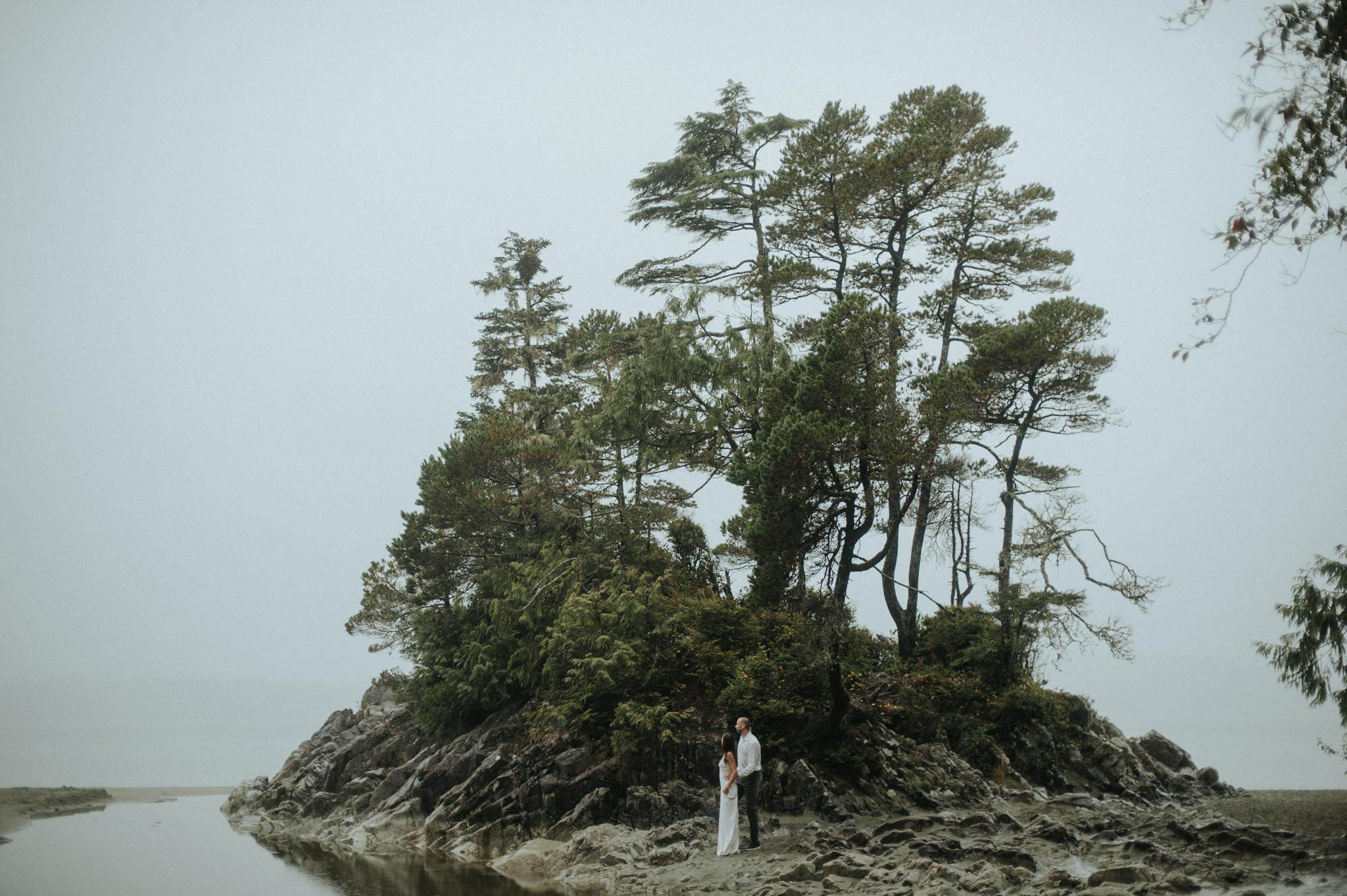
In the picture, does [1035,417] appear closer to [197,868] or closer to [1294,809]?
[1294,809]

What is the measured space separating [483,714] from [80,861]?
31.3ft

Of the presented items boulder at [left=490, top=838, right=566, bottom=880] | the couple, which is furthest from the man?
boulder at [left=490, top=838, right=566, bottom=880]

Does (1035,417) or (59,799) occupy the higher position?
(1035,417)

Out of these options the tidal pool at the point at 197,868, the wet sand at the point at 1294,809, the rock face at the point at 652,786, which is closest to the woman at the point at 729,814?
the rock face at the point at 652,786

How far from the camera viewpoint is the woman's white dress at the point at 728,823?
12828mm

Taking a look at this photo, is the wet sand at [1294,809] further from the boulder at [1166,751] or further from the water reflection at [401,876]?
the water reflection at [401,876]

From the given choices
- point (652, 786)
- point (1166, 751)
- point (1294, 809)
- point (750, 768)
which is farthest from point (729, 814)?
point (1166, 751)

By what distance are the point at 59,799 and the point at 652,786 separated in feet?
81.6

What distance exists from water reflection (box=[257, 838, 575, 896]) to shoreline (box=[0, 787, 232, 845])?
314 inches

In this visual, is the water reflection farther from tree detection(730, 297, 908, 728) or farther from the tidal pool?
tree detection(730, 297, 908, 728)

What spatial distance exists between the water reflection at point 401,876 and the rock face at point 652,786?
1028mm

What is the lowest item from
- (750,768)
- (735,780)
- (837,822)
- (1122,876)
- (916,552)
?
(837,822)

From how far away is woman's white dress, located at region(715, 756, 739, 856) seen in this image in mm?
12828

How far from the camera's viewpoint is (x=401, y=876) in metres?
14.5
